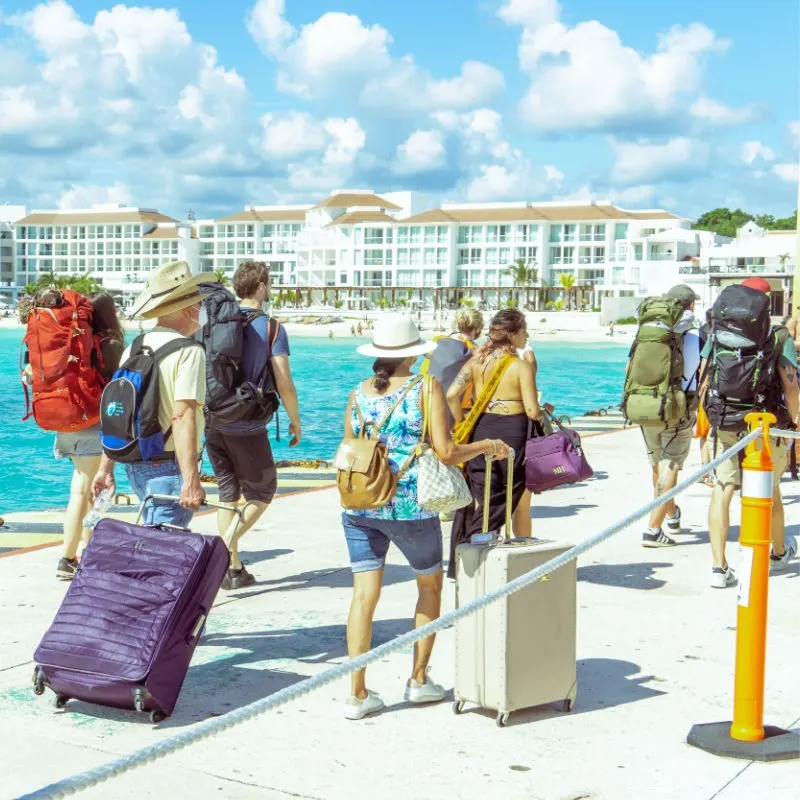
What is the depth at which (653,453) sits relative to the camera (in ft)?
27.8

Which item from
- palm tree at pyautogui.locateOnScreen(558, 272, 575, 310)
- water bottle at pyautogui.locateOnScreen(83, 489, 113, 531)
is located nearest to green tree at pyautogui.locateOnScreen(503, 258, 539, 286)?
palm tree at pyautogui.locateOnScreen(558, 272, 575, 310)

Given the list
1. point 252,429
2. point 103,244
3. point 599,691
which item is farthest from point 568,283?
point 599,691

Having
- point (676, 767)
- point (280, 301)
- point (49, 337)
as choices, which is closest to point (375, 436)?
point (676, 767)

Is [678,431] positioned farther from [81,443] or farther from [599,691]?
[81,443]

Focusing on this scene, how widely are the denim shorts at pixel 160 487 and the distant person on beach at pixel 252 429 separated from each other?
1194 millimetres

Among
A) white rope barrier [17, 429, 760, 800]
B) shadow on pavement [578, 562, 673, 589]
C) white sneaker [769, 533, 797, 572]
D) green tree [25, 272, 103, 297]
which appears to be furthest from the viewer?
green tree [25, 272, 103, 297]

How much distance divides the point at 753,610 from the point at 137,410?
9.06ft

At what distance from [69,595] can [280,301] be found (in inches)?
5756

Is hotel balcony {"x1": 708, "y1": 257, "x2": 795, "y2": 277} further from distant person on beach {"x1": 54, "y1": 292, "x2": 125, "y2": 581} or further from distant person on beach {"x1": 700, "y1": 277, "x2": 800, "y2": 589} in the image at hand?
distant person on beach {"x1": 54, "y1": 292, "x2": 125, "y2": 581}

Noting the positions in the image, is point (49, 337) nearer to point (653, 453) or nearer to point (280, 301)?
point (653, 453)

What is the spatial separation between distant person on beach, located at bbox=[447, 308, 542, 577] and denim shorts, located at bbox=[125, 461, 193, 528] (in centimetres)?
187

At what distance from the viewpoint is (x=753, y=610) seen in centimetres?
452

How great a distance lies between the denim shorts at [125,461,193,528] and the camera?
17.5ft

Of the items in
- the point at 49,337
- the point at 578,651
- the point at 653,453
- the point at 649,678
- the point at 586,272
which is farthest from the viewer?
the point at 586,272
